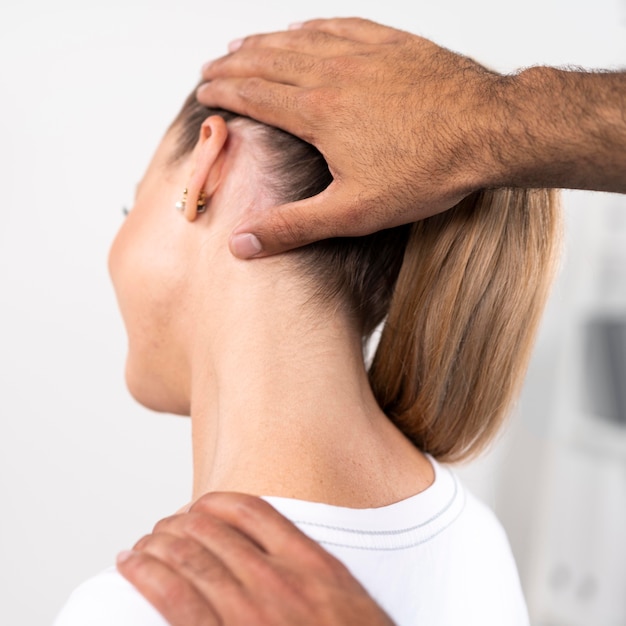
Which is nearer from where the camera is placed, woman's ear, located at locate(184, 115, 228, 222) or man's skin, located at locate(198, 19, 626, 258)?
man's skin, located at locate(198, 19, 626, 258)

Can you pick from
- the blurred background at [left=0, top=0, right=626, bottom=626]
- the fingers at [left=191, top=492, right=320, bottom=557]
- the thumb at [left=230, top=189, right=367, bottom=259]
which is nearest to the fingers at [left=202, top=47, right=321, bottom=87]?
the thumb at [left=230, top=189, right=367, bottom=259]

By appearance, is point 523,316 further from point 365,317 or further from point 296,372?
point 296,372

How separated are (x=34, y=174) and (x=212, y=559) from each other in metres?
1.34

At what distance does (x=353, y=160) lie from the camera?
91 centimetres

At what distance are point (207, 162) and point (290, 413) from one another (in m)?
0.31

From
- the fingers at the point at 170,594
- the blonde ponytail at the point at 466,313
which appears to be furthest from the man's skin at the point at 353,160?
the blonde ponytail at the point at 466,313

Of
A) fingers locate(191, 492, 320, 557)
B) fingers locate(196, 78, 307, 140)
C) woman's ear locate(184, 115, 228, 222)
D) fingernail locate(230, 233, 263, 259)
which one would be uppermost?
fingers locate(196, 78, 307, 140)

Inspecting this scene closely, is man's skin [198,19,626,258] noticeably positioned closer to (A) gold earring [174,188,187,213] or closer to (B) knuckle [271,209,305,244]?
(B) knuckle [271,209,305,244]

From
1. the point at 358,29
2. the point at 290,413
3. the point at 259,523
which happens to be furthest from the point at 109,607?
the point at 358,29

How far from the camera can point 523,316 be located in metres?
1.11

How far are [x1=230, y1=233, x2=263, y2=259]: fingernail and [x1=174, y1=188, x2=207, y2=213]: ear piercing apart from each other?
82 millimetres

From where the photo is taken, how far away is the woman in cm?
86

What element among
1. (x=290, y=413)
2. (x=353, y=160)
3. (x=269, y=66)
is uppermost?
(x=269, y=66)

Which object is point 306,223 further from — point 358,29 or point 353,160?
point 358,29
